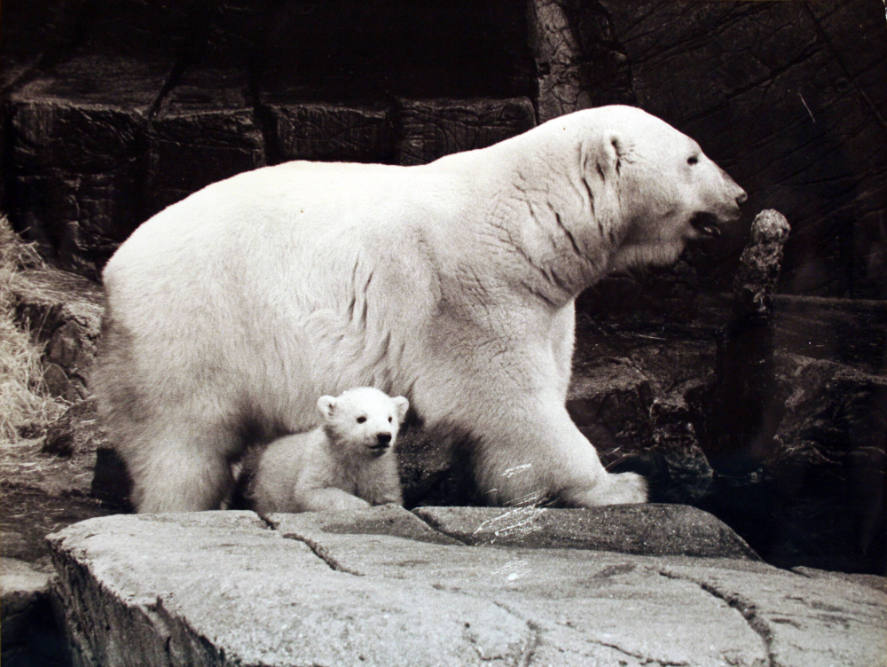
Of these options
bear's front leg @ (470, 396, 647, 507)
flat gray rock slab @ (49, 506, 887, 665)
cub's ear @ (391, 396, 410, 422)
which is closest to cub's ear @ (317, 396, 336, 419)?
cub's ear @ (391, 396, 410, 422)

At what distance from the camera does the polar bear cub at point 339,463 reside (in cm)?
337

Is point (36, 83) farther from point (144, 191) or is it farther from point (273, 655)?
point (273, 655)

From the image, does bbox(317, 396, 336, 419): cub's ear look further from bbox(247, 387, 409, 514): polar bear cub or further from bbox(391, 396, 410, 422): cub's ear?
bbox(391, 396, 410, 422): cub's ear

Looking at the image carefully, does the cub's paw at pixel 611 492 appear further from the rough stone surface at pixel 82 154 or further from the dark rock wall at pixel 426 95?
the rough stone surface at pixel 82 154

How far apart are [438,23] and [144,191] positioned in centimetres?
137

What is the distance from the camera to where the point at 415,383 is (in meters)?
3.56

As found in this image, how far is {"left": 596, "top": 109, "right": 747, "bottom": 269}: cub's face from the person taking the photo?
3.66 meters

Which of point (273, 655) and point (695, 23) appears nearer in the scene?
point (273, 655)

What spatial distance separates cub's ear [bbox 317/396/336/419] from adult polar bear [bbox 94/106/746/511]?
12cm

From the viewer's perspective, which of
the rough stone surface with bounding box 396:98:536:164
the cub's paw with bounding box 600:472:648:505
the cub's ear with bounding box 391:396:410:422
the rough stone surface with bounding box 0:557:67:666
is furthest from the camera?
the rough stone surface with bounding box 396:98:536:164

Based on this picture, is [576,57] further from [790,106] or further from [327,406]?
[327,406]

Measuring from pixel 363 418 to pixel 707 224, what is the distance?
1568 millimetres

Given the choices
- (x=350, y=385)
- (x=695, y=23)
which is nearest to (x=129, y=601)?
(x=350, y=385)

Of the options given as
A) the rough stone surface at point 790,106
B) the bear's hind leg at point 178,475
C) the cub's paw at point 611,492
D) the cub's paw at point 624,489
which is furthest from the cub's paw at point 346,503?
the rough stone surface at point 790,106
